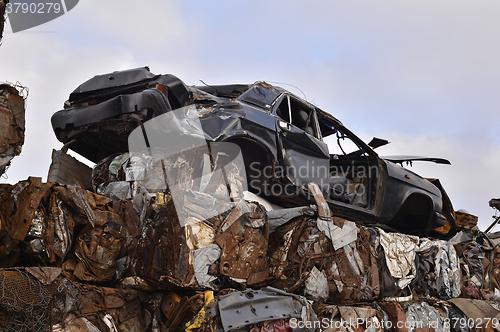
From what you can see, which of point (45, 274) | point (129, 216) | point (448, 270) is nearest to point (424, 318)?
point (448, 270)

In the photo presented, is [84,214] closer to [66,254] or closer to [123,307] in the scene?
[66,254]

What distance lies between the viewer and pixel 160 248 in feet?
13.2

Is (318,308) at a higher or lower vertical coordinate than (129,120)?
lower

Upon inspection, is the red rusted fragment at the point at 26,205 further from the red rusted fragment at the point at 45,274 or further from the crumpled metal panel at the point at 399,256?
the crumpled metal panel at the point at 399,256

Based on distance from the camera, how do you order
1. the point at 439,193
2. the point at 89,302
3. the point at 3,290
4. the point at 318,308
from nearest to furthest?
1. the point at 3,290
2. the point at 89,302
3. the point at 318,308
4. the point at 439,193

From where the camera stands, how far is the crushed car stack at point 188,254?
12.1 ft

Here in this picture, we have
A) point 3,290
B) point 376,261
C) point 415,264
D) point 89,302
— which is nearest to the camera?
point 3,290

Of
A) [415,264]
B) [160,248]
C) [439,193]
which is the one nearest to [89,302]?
[160,248]

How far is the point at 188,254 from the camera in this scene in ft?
12.7

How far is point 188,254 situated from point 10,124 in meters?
1.79

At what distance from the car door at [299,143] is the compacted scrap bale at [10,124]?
2898 mm

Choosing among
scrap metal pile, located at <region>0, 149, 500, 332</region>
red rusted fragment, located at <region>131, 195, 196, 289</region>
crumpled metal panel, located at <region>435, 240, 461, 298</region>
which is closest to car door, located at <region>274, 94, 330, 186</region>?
scrap metal pile, located at <region>0, 149, 500, 332</region>

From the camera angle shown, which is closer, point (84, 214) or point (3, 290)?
point (3, 290)

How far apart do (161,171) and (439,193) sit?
4912 millimetres
